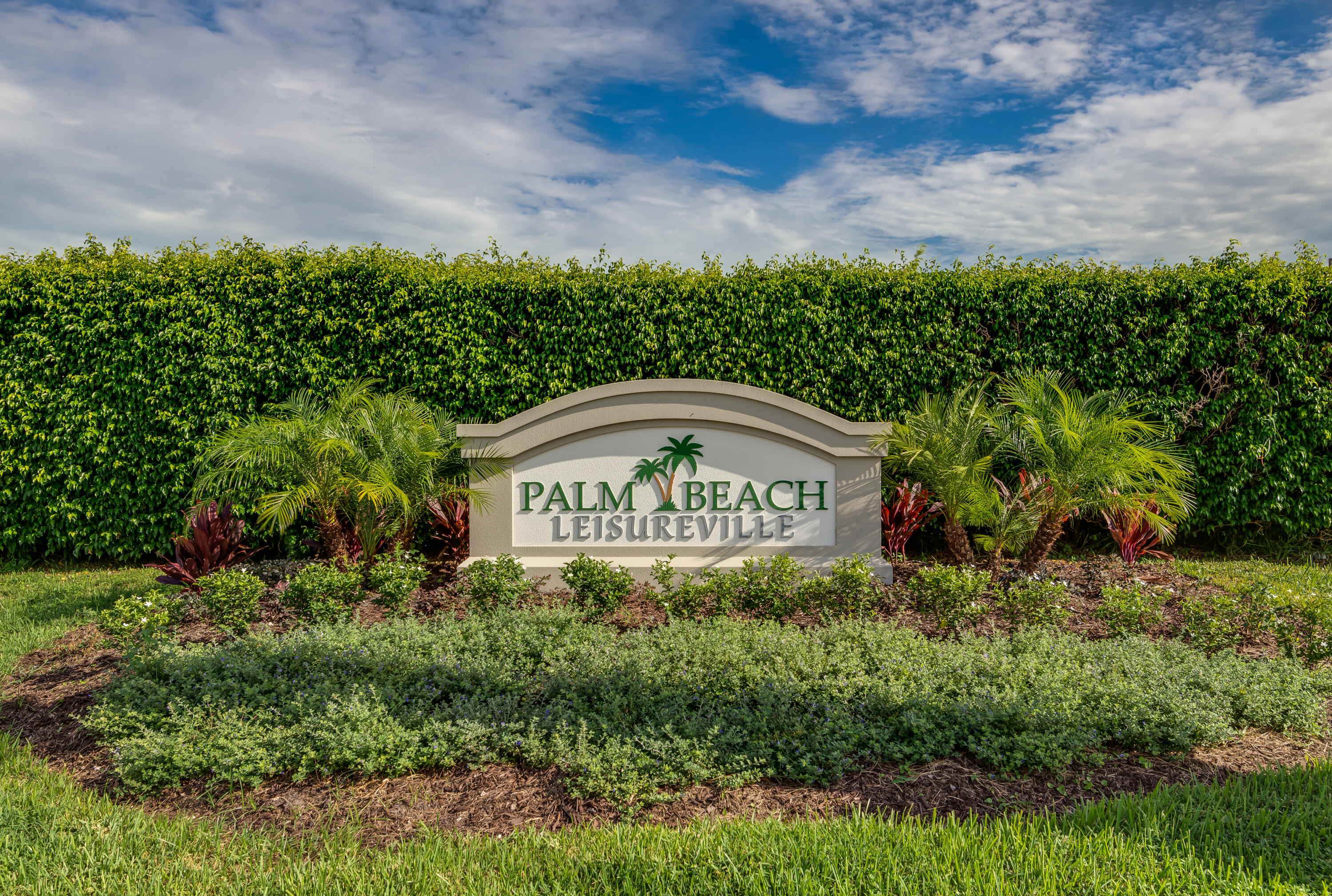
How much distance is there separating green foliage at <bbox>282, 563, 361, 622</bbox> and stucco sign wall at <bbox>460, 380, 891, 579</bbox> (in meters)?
1.21

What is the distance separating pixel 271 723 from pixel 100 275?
23.3 feet

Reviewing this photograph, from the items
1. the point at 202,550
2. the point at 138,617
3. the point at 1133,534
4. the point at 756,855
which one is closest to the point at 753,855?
the point at 756,855

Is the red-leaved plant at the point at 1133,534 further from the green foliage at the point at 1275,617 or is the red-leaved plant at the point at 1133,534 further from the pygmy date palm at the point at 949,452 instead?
the pygmy date palm at the point at 949,452

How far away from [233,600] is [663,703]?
3.65m

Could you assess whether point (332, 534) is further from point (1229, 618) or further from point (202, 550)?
point (1229, 618)

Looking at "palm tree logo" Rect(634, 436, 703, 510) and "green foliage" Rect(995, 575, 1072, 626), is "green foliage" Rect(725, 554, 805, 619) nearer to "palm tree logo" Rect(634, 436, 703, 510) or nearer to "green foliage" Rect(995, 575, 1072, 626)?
"palm tree logo" Rect(634, 436, 703, 510)

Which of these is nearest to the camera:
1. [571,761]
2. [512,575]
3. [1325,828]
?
[1325,828]

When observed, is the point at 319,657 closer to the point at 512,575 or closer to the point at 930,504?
the point at 512,575

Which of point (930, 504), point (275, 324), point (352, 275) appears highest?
point (352, 275)

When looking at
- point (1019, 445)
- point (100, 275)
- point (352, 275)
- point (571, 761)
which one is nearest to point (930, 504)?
point (1019, 445)

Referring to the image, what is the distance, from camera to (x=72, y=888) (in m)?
2.66

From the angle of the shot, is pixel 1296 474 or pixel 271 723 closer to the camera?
pixel 271 723

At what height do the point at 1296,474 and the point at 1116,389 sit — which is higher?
the point at 1116,389

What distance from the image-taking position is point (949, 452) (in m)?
6.82
